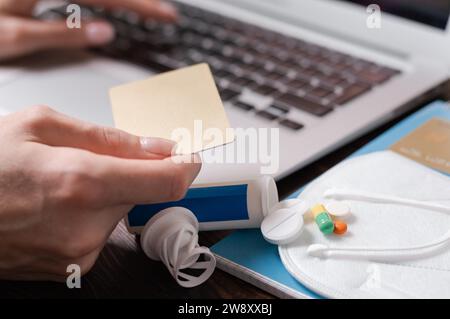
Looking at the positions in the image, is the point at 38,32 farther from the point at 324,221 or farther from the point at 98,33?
the point at 324,221

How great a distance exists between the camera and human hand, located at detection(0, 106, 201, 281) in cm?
40

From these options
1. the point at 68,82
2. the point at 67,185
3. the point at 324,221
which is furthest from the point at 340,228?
the point at 68,82

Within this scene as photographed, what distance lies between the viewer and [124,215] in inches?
17.5

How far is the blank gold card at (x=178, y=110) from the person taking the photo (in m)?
0.48

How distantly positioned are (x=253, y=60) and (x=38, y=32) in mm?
315

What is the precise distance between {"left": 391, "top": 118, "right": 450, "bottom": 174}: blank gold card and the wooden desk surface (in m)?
0.23

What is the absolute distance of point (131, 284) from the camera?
0.45 meters

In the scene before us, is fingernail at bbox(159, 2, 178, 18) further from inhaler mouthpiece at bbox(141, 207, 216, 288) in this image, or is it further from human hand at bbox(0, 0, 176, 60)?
inhaler mouthpiece at bbox(141, 207, 216, 288)

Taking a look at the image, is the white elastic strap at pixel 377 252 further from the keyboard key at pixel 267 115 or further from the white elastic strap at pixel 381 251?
the keyboard key at pixel 267 115

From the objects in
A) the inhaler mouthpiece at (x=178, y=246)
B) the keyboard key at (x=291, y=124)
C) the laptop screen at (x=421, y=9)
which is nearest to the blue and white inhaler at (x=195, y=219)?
the inhaler mouthpiece at (x=178, y=246)

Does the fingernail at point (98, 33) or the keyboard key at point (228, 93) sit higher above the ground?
the fingernail at point (98, 33)

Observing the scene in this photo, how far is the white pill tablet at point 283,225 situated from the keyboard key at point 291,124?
5.8 inches
